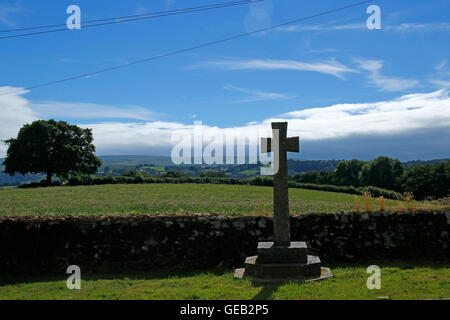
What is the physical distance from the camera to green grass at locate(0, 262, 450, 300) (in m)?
7.29

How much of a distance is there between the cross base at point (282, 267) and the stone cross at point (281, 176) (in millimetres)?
280

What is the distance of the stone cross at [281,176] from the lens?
895 cm

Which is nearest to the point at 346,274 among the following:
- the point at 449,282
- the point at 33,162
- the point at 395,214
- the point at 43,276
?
the point at 449,282

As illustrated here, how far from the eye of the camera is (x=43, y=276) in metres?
10.1

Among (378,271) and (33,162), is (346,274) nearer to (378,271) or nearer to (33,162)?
(378,271)

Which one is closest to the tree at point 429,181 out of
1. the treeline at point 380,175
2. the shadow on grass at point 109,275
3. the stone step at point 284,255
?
the treeline at point 380,175

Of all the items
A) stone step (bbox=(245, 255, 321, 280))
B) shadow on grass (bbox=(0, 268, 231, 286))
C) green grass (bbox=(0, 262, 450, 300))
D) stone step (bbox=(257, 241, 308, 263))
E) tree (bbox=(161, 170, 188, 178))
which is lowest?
shadow on grass (bbox=(0, 268, 231, 286))

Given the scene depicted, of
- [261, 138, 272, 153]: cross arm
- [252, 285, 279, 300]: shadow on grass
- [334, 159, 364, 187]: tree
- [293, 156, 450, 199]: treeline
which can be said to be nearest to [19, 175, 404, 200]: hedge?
[293, 156, 450, 199]: treeline

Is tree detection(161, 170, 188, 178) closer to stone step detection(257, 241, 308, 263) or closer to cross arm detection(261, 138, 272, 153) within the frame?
cross arm detection(261, 138, 272, 153)

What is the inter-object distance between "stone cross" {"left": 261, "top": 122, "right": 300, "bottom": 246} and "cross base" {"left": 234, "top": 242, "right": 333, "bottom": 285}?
280mm

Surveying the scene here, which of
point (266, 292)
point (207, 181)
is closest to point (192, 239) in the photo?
point (266, 292)

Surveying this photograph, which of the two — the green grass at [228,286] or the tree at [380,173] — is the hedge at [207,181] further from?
the green grass at [228,286]

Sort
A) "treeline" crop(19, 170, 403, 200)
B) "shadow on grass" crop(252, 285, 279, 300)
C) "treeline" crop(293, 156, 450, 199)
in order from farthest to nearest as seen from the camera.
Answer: "treeline" crop(293, 156, 450, 199) < "treeline" crop(19, 170, 403, 200) < "shadow on grass" crop(252, 285, 279, 300)

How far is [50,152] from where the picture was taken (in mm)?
51281
